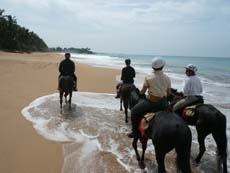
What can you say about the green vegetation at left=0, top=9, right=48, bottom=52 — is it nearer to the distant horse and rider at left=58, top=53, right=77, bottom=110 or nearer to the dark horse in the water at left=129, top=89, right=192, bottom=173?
the distant horse and rider at left=58, top=53, right=77, bottom=110

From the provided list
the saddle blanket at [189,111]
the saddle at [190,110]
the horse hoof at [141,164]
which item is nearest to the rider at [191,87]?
the saddle at [190,110]

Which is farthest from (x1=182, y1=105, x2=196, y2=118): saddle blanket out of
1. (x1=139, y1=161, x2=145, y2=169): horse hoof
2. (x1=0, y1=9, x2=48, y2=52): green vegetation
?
(x1=0, y1=9, x2=48, y2=52): green vegetation

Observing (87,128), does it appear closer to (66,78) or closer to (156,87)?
(66,78)

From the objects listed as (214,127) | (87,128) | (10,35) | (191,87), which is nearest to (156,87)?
(214,127)

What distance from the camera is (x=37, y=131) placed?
7027mm

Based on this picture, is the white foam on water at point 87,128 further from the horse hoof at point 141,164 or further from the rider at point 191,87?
the rider at point 191,87

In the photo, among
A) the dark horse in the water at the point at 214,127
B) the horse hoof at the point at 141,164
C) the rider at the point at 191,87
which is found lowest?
the horse hoof at the point at 141,164

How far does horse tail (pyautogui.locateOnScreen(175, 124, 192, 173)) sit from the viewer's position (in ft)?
13.4

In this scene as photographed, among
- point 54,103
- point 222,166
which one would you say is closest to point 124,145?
point 222,166

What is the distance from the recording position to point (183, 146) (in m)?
4.10

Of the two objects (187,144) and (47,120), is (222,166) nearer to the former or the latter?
(187,144)

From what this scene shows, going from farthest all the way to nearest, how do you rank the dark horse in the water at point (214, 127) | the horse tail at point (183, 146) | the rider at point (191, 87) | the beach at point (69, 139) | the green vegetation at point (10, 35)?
the green vegetation at point (10, 35) < the rider at point (191, 87) < the beach at point (69, 139) < the dark horse in the water at point (214, 127) < the horse tail at point (183, 146)

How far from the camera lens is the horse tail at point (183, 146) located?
13.4ft

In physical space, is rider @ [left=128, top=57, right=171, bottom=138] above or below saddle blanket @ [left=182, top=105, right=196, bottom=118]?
above
